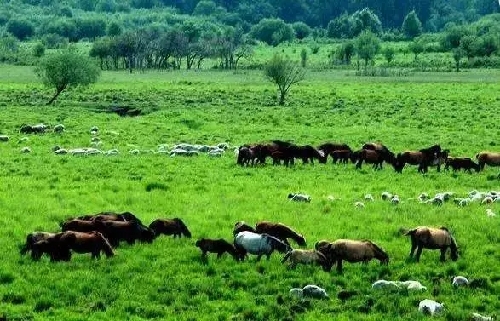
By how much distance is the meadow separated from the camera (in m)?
14.9

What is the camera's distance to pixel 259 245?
17.5 meters

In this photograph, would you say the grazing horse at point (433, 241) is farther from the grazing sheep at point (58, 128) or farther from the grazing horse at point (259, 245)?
the grazing sheep at point (58, 128)

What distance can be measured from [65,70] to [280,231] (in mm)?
45346

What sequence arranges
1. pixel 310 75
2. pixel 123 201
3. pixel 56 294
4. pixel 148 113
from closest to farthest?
pixel 56 294 → pixel 123 201 → pixel 148 113 → pixel 310 75

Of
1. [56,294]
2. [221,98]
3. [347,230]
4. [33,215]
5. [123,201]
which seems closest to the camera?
[56,294]

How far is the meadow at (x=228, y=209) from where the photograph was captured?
48.9 ft

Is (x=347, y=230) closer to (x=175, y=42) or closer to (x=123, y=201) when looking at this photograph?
(x=123, y=201)

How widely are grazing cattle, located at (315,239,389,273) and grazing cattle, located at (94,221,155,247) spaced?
4.50 m

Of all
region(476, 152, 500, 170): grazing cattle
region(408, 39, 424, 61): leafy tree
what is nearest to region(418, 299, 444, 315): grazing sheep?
region(476, 152, 500, 170): grazing cattle

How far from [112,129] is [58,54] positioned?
66.1 feet

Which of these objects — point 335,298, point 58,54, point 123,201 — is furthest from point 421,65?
point 335,298

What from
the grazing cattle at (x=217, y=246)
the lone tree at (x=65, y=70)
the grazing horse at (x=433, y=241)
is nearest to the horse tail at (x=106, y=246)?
the grazing cattle at (x=217, y=246)

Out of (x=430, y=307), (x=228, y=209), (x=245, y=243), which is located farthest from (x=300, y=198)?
(x=430, y=307)

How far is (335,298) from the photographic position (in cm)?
1520
